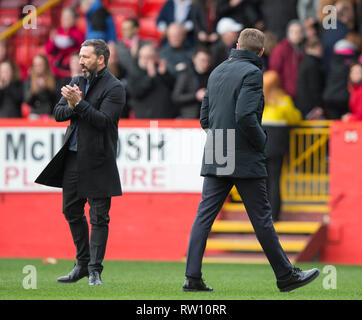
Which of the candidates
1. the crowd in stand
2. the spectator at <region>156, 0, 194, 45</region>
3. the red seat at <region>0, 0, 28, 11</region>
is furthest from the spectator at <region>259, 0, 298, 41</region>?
the red seat at <region>0, 0, 28, 11</region>

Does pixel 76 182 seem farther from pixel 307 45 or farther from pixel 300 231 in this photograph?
pixel 307 45

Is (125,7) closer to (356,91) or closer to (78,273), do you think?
(356,91)

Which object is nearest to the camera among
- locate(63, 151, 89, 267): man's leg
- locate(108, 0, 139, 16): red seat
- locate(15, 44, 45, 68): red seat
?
locate(63, 151, 89, 267): man's leg

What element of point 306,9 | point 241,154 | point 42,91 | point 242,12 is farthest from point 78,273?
point 306,9

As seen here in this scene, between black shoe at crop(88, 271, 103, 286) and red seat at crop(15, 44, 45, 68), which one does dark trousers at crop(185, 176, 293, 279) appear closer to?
black shoe at crop(88, 271, 103, 286)

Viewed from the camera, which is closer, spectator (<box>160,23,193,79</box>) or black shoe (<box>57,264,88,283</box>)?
black shoe (<box>57,264,88,283</box>)

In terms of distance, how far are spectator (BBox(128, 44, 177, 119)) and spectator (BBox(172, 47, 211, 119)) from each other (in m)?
0.20

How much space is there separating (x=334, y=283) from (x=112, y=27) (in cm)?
820

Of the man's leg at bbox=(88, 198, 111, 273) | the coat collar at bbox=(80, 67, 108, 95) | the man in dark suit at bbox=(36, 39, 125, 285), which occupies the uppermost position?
the coat collar at bbox=(80, 67, 108, 95)

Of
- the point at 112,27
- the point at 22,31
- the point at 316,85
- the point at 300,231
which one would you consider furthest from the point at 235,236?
the point at 22,31

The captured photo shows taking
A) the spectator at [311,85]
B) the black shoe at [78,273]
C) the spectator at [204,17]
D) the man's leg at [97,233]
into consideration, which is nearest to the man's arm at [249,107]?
the man's leg at [97,233]

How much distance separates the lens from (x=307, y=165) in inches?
594

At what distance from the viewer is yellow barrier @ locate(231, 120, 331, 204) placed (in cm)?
1499

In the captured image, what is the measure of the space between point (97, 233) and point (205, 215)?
45.7 inches
